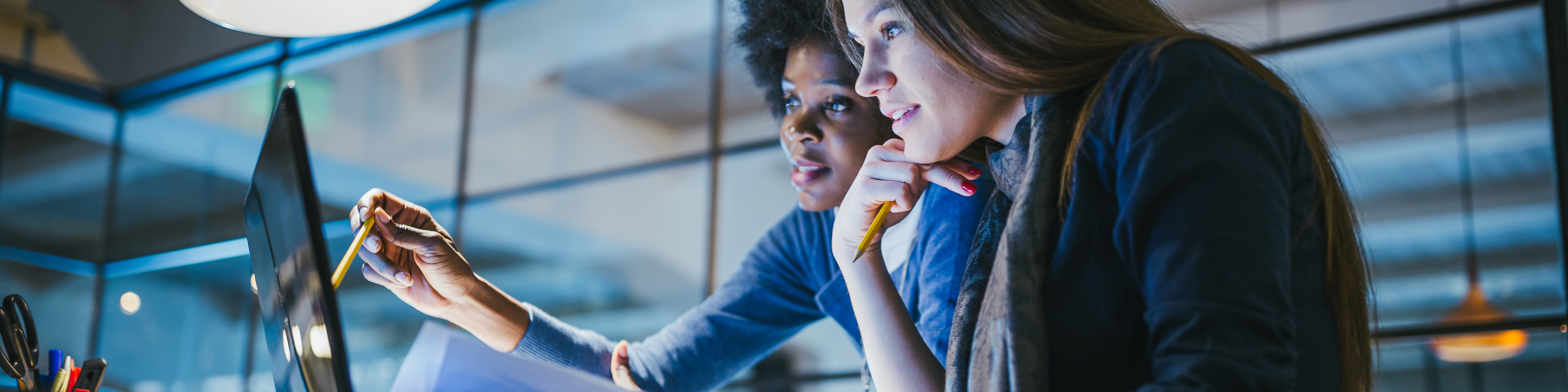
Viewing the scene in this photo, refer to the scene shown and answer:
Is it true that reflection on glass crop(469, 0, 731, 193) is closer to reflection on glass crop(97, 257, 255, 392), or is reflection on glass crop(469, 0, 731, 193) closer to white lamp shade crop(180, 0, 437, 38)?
reflection on glass crop(97, 257, 255, 392)

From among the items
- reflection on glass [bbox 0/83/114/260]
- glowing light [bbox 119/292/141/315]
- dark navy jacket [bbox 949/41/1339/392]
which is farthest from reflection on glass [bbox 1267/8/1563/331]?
reflection on glass [bbox 0/83/114/260]

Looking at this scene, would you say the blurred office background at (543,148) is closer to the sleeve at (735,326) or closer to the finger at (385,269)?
the sleeve at (735,326)

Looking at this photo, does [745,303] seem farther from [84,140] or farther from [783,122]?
[84,140]

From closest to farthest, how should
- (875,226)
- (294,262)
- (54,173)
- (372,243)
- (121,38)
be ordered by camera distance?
(294,262), (875,226), (372,243), (121,38), (54,173)

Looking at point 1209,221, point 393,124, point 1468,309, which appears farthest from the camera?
point 393,124

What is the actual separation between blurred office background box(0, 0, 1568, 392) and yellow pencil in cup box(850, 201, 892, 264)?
1.34 ft

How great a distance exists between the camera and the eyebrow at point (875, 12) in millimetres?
1010

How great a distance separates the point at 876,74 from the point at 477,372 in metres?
0.48

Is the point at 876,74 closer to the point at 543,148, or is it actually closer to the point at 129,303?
the point at 129,303

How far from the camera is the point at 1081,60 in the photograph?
0.87 metres

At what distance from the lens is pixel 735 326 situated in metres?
1.60

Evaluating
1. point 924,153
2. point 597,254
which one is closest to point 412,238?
point 924,153

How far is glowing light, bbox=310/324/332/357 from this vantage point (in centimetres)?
67

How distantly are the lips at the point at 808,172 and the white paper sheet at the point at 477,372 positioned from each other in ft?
2.57
